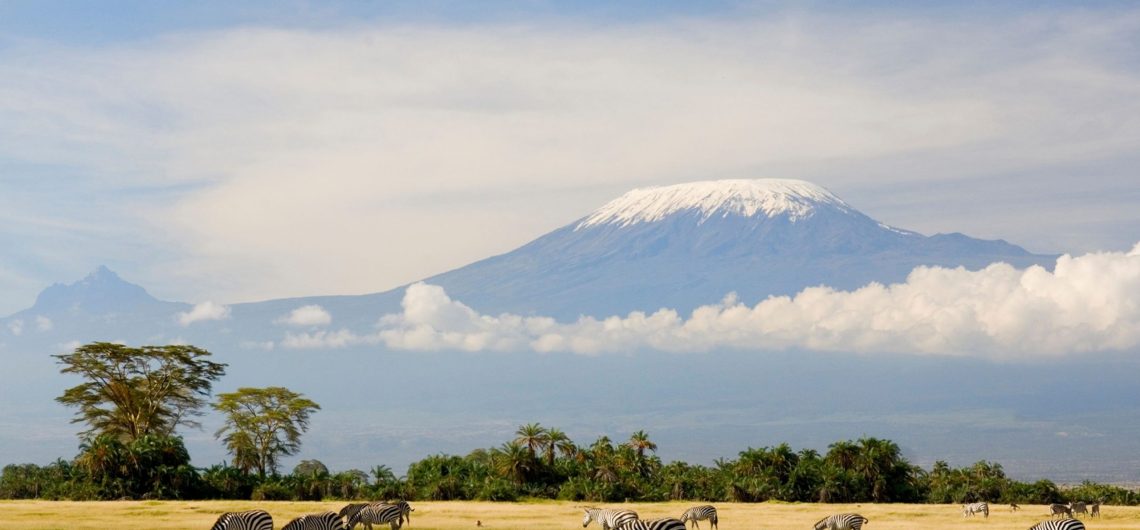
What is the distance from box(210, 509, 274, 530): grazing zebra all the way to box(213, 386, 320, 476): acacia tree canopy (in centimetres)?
5966

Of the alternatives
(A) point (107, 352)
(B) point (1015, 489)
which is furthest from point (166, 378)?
(B) point (1015, 489)

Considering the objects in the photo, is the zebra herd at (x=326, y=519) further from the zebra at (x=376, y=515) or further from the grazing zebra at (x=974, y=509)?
the grazing zebra at (x=974, y=509)

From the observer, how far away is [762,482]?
9238 centimetres

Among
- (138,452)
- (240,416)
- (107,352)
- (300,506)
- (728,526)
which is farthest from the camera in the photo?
(240,416)

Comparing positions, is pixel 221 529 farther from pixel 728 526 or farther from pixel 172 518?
pixel 728 526

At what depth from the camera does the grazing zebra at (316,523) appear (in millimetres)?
49469

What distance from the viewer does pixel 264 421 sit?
372 ft

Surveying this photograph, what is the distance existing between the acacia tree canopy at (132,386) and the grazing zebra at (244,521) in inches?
2171

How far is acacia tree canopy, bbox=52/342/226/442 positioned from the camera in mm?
104188

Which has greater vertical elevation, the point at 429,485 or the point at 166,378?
the point at 166,378

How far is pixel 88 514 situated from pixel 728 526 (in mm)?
31966

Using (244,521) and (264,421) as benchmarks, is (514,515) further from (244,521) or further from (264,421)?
(264,421)

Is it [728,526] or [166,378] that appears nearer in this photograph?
[728,526]

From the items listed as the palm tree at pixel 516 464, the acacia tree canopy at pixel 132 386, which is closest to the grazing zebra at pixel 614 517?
the palm tree at pixel 516 464
